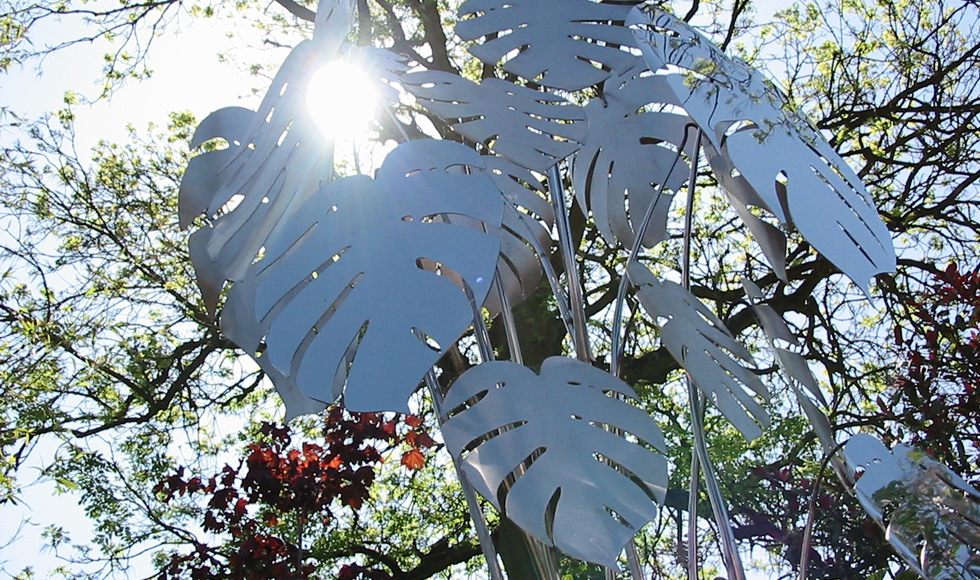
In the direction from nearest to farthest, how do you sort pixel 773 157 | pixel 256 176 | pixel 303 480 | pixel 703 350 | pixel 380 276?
pixel 380 276 < pixel 773 157 < pixel 256 176 < pixel 703 350 < pixel 303 480

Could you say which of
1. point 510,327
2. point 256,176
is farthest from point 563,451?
point 256,176

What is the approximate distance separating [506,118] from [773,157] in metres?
0.69

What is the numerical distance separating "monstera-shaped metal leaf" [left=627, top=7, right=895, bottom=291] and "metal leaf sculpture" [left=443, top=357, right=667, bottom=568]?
44 cm

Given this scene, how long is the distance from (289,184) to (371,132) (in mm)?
3698

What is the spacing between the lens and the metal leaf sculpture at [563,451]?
4.75ft

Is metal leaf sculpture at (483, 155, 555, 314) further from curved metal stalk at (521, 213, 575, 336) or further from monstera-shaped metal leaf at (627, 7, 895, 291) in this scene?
monstera-shaped metal leaf at (627, 7, 895, 291)

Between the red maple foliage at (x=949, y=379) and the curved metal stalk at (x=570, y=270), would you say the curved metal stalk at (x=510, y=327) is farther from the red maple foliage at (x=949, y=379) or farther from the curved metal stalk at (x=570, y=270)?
the red maple foliage at (x=949, y=379)

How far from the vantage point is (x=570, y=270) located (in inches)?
83.2

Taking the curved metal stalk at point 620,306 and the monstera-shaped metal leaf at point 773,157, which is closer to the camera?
the monstera-shaped metal leaf at point 773,157

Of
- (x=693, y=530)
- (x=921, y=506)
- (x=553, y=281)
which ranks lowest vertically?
(x=921, y=506)

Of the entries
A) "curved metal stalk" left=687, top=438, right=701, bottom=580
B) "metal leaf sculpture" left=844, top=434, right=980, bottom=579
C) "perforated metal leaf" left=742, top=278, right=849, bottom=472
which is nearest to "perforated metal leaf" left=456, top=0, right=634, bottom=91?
"perforated metal leaf" left=742, top=278, right=849, bottom=472

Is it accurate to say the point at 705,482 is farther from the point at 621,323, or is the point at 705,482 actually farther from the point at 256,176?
the point at 256,176

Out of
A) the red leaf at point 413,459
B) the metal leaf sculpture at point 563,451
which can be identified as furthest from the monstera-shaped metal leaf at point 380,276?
the red leaf at point 413,459

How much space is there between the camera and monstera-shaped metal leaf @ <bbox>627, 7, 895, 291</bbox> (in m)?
1.62
